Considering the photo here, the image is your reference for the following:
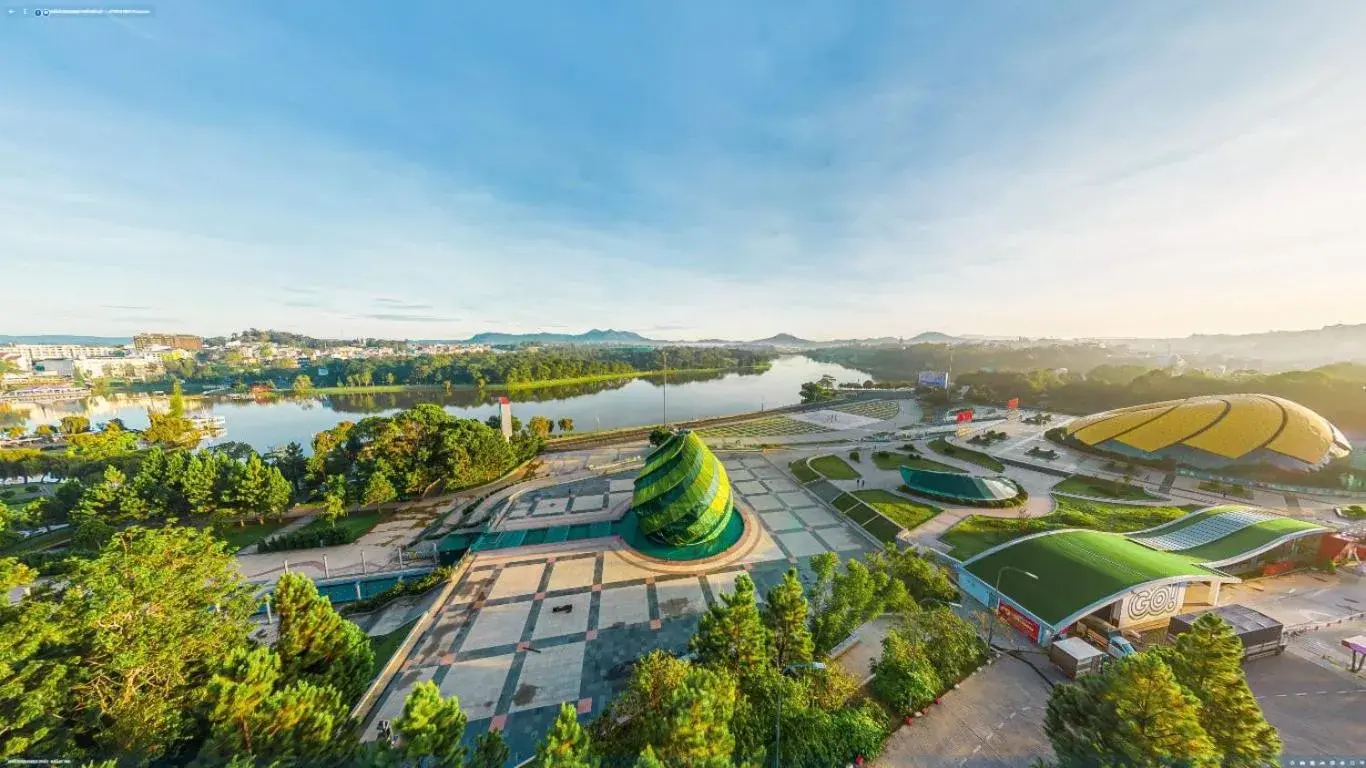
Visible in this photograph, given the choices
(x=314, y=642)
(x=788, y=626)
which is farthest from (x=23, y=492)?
(x=788, y=626)

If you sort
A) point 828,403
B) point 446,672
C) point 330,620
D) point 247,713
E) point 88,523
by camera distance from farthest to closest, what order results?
point 828,403 → point 88,523 → point 446,672 → point 330,620 → point 247,713

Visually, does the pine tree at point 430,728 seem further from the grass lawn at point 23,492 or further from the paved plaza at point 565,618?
the grass lawn at point 23,492

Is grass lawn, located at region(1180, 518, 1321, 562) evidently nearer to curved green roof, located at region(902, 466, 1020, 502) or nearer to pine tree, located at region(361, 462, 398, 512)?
curved green roof, located at region(902, 466, 1020, 502)

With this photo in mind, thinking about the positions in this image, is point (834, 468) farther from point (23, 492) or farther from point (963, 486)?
point (23, 492)

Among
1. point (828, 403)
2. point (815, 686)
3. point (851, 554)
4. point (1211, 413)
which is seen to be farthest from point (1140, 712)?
point (828, 403)

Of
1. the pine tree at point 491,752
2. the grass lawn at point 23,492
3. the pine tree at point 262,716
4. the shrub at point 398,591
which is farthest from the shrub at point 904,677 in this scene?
the grass lawn at point 23,492

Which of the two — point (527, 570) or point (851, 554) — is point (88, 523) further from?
point (851, 554)
